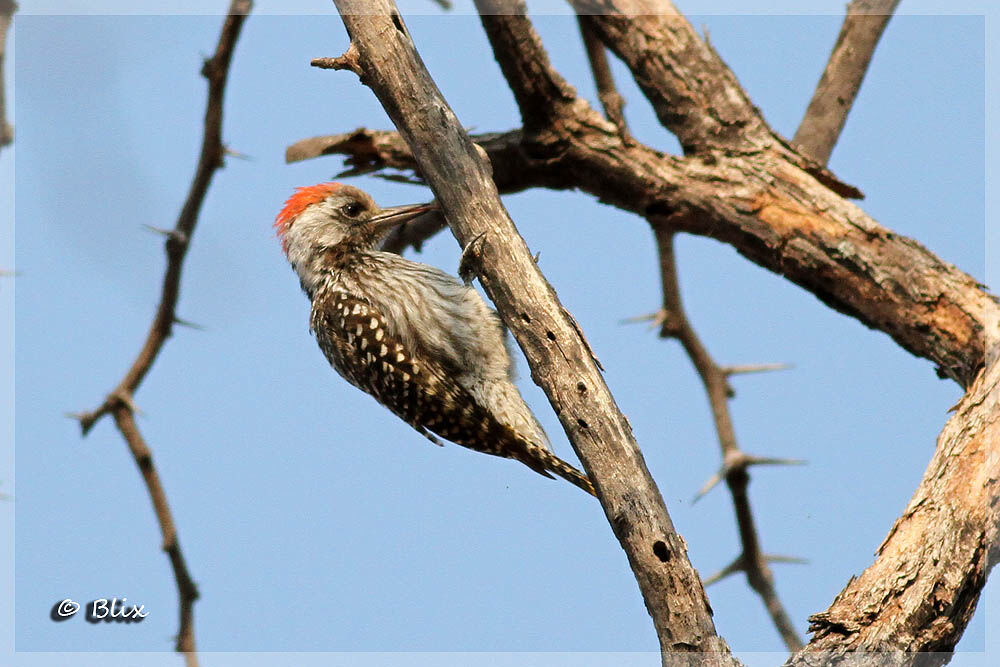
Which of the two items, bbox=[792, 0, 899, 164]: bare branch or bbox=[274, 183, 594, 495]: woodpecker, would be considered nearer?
bbox=[274, 183, 594, 495]: woodpecker

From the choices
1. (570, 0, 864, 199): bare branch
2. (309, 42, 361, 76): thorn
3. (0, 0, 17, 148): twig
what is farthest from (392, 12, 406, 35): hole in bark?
(570, 0, 864, 199): bare branch

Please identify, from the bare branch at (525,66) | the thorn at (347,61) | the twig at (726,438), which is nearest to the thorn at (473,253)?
the thorn at (347,61)

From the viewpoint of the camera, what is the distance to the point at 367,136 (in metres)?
5.66

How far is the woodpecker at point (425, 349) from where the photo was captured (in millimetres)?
4883

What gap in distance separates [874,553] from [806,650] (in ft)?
2.06

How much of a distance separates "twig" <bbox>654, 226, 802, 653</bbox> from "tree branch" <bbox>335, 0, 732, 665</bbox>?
7.26ft

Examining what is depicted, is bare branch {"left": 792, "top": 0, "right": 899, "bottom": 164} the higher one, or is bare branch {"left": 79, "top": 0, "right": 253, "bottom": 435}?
bare branch {"left": 792, "top": 0, "right": 899, "bottom": 164}

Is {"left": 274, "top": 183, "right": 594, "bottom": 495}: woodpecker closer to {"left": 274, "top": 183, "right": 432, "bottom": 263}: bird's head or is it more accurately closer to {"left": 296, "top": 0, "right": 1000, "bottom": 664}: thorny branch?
{"left": 274, "top": 183, "right": 432, "bottom": 263}: bird's head

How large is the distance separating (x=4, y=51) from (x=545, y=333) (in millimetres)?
2146

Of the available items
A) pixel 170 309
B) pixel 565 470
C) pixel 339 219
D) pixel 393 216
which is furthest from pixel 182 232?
pixel 565 470

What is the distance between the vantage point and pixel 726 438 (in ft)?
20.5

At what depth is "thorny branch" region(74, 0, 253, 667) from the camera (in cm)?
511

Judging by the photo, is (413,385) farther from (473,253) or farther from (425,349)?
(473,253)
